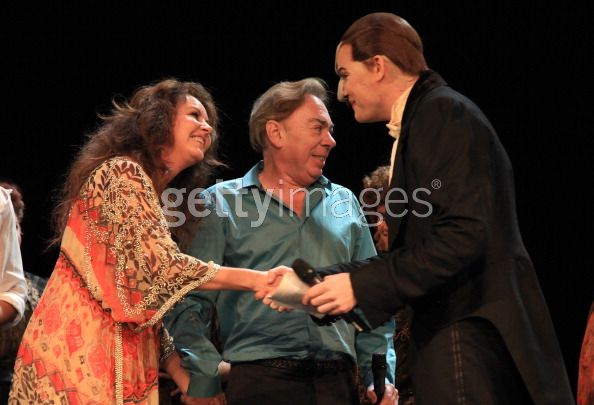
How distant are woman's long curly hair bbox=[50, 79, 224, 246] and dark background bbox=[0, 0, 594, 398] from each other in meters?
1.71

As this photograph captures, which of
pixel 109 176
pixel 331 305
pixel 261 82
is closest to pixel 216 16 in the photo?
pixel 261 82

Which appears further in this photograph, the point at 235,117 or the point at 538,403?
the point at 235,117

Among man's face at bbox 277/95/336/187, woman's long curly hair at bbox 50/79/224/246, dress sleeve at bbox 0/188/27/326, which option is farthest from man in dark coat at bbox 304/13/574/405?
dress sleeve at bbox 0/188/27/326

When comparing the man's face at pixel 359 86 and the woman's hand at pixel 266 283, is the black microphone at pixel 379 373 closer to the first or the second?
the woman's hand at pixel 266 283

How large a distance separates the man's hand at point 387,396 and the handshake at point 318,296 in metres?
0.91

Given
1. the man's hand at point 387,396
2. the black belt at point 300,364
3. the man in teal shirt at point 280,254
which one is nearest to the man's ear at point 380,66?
the man in teal shirt at point 280,254

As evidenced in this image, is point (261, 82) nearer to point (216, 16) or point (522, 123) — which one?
point (216, 16)

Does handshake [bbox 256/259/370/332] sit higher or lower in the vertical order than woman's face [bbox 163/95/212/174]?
lower

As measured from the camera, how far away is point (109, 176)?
2.55 meters

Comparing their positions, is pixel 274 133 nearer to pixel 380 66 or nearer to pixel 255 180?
pixel 255 180

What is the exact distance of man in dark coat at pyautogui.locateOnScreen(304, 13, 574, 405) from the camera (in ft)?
6.62

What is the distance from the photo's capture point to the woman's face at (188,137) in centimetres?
291

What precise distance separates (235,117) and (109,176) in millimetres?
2383

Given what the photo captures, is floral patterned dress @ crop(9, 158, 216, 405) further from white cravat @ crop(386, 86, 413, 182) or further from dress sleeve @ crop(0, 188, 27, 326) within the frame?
white cravat @ crop(386, 86, 413, 182)
